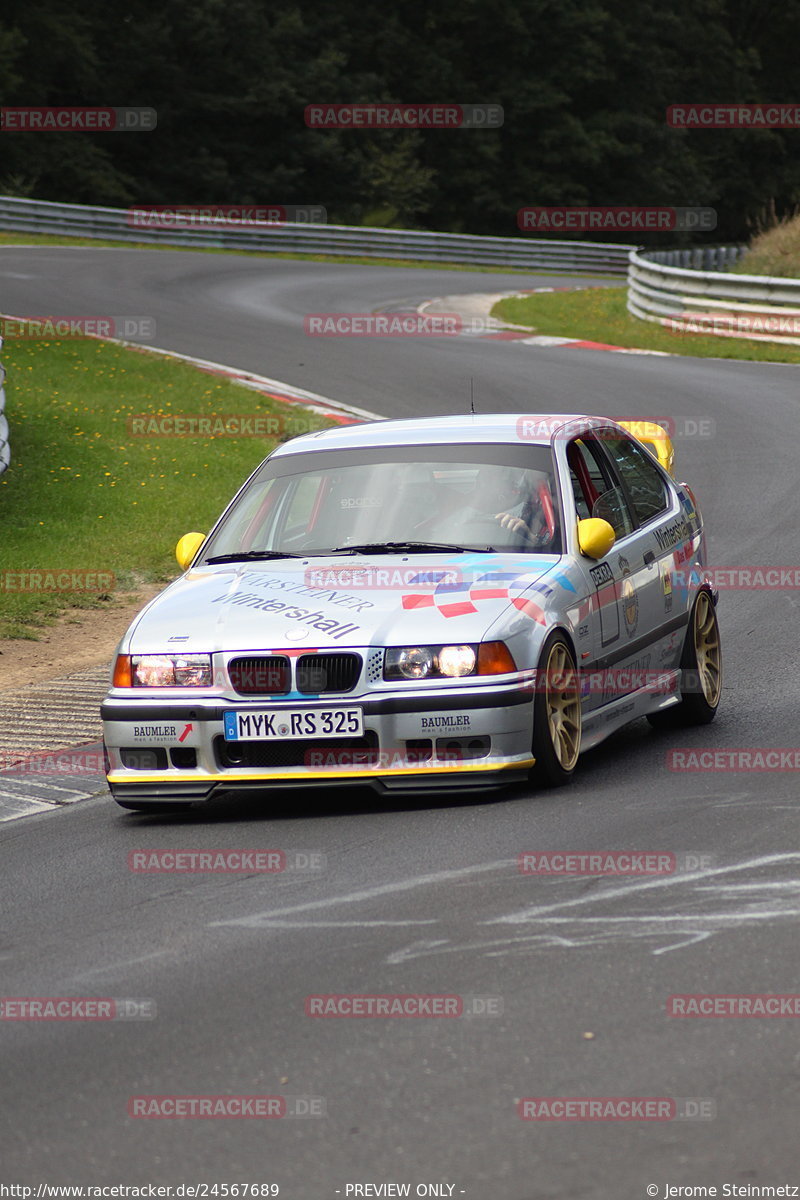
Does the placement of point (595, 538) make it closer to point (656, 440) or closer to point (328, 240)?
point (656, 440)

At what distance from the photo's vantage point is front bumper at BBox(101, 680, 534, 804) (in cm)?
716

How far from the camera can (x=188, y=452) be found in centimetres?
1872

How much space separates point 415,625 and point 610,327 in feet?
77.9

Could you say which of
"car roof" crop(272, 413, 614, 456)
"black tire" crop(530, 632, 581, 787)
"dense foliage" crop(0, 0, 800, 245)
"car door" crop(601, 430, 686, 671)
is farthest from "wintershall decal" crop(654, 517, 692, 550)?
"dense foliage" crop(0, 0, 800, 245)

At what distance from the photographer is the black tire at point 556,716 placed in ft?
24.2

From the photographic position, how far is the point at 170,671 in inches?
293

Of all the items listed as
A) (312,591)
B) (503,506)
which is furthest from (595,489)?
(312,591)

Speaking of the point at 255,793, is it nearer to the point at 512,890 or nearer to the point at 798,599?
the point at 512,890

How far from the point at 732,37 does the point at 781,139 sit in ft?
19.0

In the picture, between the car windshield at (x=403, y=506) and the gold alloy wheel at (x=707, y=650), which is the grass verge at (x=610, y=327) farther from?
the car windshield at (x=403, y=506)

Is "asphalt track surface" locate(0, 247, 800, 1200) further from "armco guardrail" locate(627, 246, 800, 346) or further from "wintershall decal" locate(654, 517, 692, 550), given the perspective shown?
"armco guardrail" locate(627, 246, 800, 346)

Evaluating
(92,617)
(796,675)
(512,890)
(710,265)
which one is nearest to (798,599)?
(796,675)

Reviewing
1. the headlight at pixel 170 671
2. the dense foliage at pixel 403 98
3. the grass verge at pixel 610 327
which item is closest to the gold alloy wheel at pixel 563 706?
the headlight at pixel 170 671

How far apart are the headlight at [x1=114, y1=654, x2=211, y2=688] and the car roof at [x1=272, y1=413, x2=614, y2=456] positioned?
168cm
